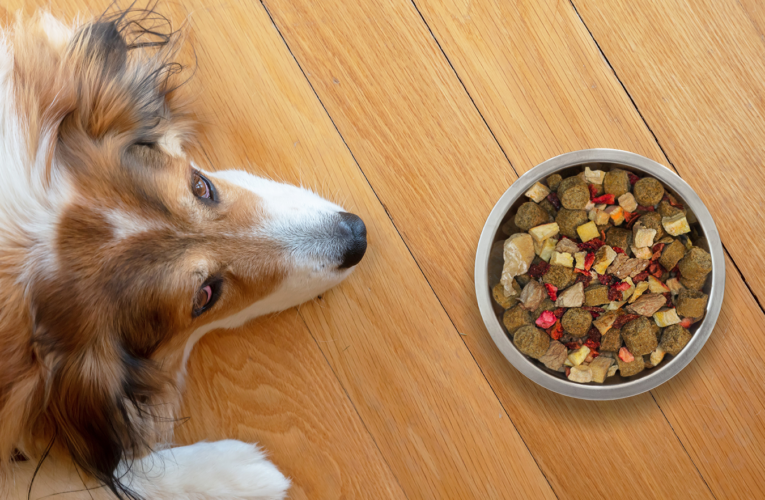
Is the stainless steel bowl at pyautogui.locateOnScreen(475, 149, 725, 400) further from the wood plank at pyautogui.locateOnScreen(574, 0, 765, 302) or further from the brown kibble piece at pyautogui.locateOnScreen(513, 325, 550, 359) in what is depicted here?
the wood plank at pyautogui.locateOnScreen(574, 0, 765, 302)

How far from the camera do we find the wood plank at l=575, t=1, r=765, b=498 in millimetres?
1281

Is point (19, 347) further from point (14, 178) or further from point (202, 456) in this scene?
point (202, 456)

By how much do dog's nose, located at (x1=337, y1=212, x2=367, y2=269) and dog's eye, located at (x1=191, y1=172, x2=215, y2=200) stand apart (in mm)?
275

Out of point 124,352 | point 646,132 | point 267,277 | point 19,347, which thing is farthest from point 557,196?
point 19,347

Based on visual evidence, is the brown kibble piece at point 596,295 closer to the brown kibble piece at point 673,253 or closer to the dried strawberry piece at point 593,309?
the dried strawberry piece at point 593,309

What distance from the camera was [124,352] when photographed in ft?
3.06

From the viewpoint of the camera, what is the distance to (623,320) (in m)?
1.21

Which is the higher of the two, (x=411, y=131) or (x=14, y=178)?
(x=14, y=178)

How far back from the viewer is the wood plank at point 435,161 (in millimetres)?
1302

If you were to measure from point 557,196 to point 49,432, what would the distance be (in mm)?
1145

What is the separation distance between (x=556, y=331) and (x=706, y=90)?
721 mm

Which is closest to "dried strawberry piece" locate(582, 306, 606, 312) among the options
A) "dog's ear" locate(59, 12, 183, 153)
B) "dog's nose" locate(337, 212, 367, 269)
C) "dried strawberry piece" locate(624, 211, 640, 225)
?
"dried strawberry piece" locate(624, 211, 640, 225)

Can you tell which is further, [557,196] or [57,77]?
[557,196]

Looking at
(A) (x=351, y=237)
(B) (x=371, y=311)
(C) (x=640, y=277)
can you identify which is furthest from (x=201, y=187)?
(C) (x=640, y=277)
